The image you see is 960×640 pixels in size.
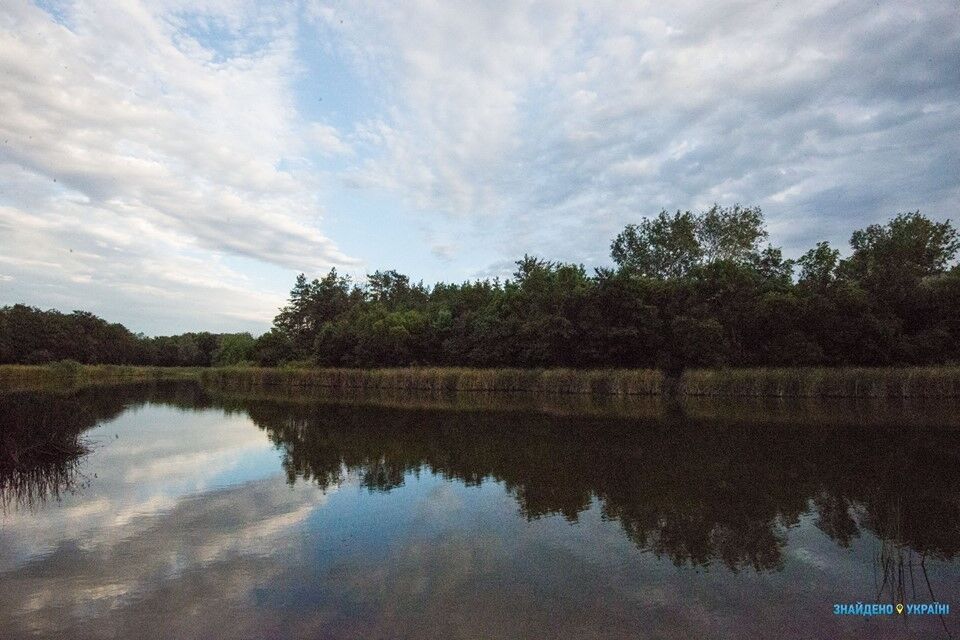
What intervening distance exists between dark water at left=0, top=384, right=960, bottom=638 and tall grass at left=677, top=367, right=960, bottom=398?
13.8 m

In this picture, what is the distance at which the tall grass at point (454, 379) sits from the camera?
33.5 m

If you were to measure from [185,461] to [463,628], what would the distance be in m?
11.3

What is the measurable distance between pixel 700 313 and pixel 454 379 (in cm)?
1738

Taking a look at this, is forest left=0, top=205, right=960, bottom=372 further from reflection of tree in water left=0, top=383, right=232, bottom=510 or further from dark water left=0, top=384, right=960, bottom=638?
reflection of tree in water left=0, top=383, right=232, bottom=510

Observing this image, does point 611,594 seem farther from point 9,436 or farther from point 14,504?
point 9,436

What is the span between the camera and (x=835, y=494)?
9.20 meters

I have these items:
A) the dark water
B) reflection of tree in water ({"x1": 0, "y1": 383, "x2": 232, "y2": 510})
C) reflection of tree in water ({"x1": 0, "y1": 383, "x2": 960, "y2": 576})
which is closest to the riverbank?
reflection of tree in water ({"x1": 0, "y1": 383, "x2": 960, "y2": 576})

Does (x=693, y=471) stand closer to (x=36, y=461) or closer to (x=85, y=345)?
(x=36, y=461)

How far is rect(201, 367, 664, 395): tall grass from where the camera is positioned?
110 feet

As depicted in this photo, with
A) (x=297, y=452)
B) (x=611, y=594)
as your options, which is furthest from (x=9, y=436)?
(x=611, y=594)

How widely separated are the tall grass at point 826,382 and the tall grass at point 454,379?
109 inches

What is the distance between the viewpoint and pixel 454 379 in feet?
132

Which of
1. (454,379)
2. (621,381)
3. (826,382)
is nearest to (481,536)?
(621,381)

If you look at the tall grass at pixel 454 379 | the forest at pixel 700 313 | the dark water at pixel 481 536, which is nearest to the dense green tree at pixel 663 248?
the forest at pixel 700 313
